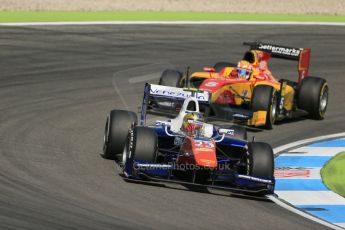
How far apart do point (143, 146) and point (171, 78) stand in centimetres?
657

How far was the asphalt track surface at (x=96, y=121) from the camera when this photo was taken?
12.5 m

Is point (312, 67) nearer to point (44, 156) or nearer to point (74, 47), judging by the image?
point (74, 47)

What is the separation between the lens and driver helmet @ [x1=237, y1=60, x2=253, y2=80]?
67.5ft

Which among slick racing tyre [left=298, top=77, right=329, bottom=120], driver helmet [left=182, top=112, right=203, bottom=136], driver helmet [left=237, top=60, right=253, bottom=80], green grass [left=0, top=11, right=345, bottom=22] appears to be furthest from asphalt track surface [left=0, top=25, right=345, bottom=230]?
green grass [left=0, top=11, right=345, bottom=22]

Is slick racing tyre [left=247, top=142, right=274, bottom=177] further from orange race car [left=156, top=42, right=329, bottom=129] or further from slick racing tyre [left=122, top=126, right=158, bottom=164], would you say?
orange race car [left=156, top=42, right=329, bottom=129]

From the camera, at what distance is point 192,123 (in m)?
15.0

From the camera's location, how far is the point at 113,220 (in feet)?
39.4

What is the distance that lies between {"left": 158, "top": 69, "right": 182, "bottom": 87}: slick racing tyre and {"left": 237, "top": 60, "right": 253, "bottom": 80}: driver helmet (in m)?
1.19

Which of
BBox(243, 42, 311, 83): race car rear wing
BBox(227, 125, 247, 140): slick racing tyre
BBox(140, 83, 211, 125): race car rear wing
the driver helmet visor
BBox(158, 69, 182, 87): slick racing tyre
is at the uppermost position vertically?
BBox(243, 42, 311, 83): race car rear wing

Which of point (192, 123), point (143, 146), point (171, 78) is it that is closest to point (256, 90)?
point (171, 78)

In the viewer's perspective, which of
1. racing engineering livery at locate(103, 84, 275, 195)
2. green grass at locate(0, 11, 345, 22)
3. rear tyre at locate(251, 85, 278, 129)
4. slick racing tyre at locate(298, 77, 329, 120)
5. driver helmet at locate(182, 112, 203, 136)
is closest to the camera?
racing engineering livery at locate(103, 84, 275, 195)

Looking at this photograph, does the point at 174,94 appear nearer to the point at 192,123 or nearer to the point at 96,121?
the point at 192,123

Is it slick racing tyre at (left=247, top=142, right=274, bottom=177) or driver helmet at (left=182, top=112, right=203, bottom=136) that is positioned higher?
driver helmet at (left=182, top=112, right=203, bottom=136)

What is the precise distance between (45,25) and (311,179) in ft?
49.7
